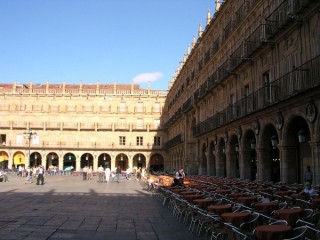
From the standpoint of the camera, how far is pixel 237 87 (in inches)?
953

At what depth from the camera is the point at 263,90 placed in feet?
63.8

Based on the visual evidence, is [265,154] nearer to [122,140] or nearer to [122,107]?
[122,140]

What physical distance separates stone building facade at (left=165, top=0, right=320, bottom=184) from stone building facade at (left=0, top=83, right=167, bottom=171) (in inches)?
1295

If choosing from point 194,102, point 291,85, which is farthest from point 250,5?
point 194,102

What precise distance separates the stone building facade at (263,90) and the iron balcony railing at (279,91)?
0.12 ft

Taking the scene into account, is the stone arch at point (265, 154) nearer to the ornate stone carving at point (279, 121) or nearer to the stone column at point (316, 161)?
the ornate stone carving at point (279, 121)

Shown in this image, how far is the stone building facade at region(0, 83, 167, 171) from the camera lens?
64562mm

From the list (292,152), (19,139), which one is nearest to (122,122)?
(19,139)

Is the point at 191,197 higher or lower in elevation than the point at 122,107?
lower

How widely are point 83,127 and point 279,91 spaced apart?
170ft

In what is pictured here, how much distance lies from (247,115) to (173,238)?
12.3m

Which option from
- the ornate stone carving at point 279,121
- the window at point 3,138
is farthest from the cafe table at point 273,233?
the window at point 3,138

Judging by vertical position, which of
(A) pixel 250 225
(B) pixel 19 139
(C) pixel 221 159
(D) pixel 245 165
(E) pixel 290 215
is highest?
(B) pixel 19 139

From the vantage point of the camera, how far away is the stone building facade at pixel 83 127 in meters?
64.6
